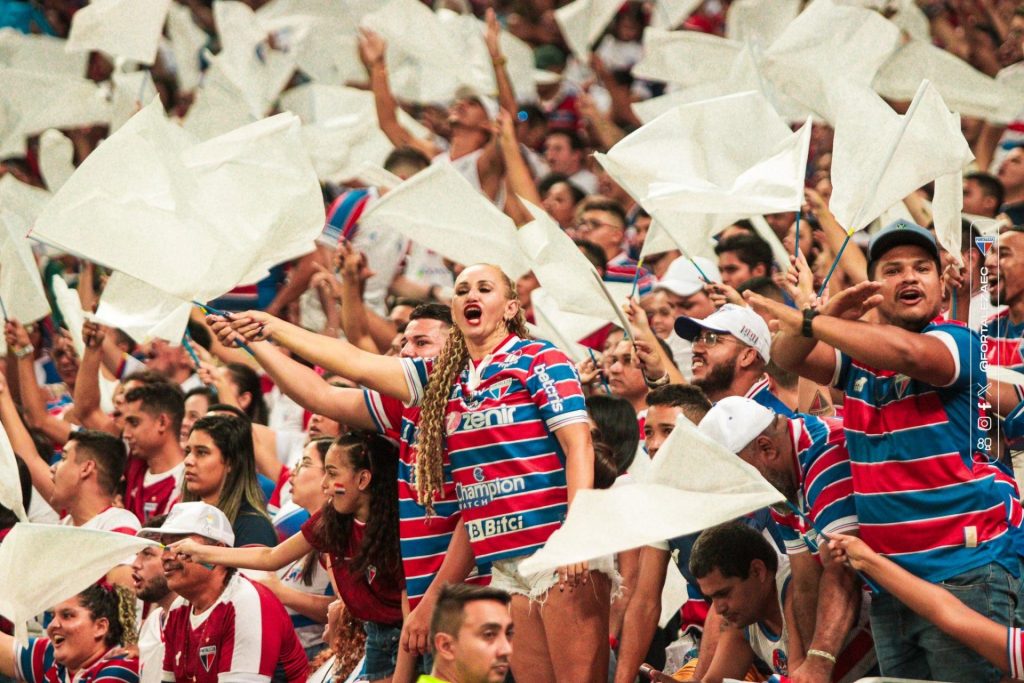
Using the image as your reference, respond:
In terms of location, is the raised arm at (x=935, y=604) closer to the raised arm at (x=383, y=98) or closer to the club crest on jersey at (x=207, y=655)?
the club crest on jersey at (x=207, y=655)

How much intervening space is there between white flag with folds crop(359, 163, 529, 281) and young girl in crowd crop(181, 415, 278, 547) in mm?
1241

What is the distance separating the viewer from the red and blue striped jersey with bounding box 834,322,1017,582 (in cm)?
410

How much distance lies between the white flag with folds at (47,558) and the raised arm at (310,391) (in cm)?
75

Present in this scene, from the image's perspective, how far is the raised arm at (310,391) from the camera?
4578 mm

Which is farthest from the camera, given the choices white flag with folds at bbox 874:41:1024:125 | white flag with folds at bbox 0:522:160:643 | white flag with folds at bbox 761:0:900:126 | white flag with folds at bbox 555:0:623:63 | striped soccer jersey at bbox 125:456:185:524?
white flag with folds at bbox 555:0:623:63

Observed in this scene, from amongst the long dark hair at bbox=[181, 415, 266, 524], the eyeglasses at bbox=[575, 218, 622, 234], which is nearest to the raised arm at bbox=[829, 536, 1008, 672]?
the long dark hair at bbox=[181, 415, 266, 524]

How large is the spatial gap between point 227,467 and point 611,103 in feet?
16.9

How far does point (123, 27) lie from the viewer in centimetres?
819

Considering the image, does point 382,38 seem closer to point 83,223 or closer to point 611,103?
point 611,103

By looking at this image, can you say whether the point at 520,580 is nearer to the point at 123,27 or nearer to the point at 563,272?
the point at 563,272

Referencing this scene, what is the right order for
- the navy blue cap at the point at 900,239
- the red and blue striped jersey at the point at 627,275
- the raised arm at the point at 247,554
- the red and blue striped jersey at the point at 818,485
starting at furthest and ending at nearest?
the red and blue striped jersey at the point at 627,275, the raised arm at the point at 247,554, the red and blue striped jersey at the point at 818,485, the navy blue cap at the point at 900,239

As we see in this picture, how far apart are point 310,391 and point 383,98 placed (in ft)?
15.1

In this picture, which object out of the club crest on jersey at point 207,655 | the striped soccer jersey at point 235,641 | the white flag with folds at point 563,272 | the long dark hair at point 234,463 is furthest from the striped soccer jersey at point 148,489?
the white flag with folds at point 563,272

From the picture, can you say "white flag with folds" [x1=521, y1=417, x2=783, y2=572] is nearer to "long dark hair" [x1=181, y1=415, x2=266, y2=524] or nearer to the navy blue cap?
the navy blue cap
